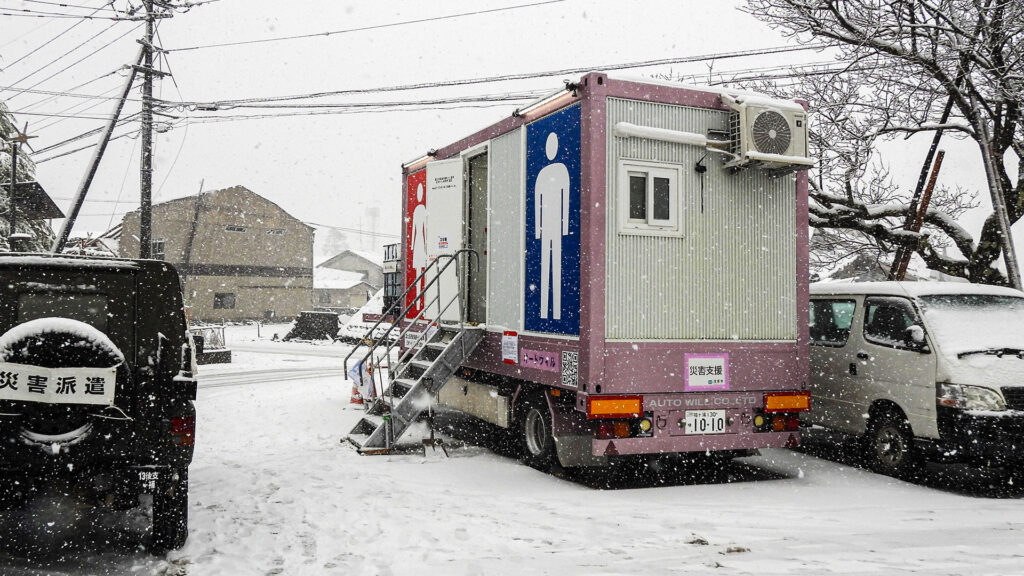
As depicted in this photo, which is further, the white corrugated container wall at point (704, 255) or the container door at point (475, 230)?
the container door at point (475, 230)

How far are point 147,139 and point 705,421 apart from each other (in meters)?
19.1

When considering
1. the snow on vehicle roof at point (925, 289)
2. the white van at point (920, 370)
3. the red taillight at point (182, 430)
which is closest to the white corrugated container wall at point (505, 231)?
the white van at point (920, 370)

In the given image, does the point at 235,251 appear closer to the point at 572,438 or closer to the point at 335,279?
the point at 335,279

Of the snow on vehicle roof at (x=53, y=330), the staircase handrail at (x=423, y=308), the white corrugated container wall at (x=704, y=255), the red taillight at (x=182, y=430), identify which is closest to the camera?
the snow on vehicle roof at (x=53, y=330)

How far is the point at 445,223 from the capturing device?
32.7 ft

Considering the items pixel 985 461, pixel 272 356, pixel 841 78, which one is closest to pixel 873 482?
pixel 985 461

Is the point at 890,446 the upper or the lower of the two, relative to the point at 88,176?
lower

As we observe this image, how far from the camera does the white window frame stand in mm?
6855

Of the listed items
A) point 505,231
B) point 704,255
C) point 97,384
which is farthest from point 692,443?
point 97,384

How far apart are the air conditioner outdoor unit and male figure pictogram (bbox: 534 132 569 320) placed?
155 cm

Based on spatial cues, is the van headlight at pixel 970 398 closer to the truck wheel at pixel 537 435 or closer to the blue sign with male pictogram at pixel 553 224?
the blue sign with male pictogram at pixel 553 224

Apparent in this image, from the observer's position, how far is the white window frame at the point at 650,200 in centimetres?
686

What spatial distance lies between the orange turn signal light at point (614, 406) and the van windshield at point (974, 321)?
282 centimetres

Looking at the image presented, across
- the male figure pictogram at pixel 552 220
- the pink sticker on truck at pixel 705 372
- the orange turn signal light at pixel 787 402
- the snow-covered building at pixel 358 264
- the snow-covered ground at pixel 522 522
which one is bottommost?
the snow-covered ground at pixel 522 522
